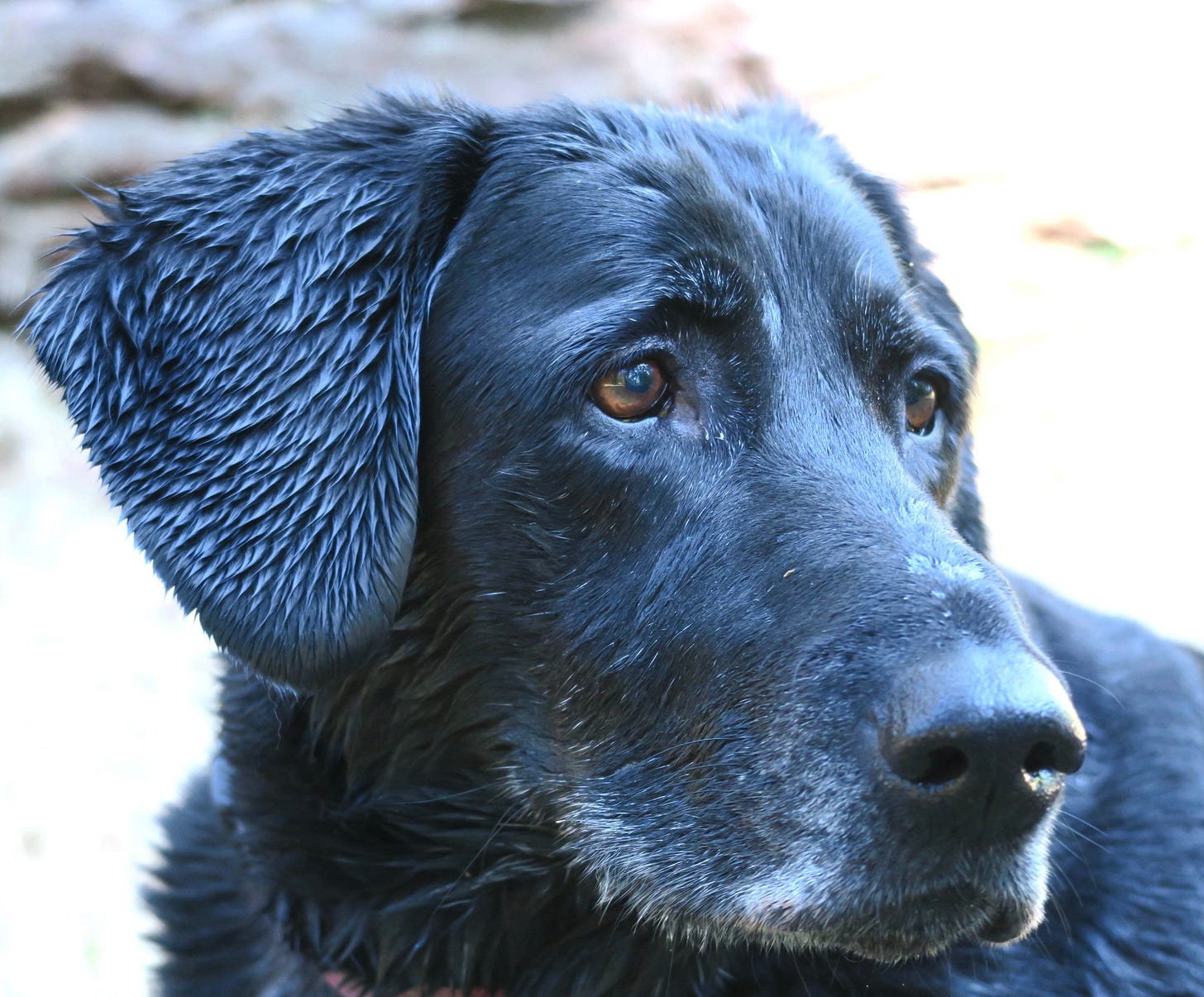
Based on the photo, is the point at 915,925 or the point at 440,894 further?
the point at 440,894

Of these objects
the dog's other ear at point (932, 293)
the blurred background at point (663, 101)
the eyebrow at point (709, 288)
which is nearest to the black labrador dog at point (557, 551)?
the eyebrow at point (709, 288)

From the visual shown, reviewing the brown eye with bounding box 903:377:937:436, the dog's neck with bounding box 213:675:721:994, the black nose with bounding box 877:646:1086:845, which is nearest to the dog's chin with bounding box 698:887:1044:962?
the black nose with bounding box 877:646:1086:845

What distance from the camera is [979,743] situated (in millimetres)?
1710

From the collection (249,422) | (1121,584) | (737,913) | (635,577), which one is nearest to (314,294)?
(249,422)

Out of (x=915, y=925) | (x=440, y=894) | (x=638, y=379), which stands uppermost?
(x=638, y=379)

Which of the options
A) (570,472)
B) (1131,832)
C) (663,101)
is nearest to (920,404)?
(570,472)

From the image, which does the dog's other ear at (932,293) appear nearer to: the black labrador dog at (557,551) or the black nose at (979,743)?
the black labrador dog at (557,551)

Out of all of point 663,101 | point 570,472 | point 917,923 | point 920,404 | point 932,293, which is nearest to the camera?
point 917,923

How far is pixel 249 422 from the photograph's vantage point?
7.22 ft

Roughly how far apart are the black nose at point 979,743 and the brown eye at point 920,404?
2.67 feet

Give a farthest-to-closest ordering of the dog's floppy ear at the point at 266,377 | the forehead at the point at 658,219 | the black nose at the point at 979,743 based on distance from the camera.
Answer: the forehead at the point at 658,219 → the dog's floppy ear at the point at 266,377 → the black nose at the point at 979,743

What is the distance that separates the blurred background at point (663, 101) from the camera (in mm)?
4867

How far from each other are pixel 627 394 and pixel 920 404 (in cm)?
69

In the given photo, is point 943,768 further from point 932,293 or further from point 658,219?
point 932,293
